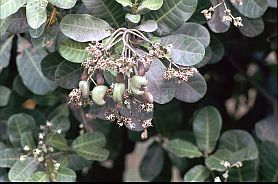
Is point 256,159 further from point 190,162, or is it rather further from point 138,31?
point 138,31

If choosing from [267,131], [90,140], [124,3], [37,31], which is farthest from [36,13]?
[267,131]

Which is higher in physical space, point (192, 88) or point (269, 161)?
point (192, 88)

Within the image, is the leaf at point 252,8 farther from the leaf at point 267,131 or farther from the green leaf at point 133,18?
the leaf at point 267,131

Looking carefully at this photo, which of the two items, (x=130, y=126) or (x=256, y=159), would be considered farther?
(x=256, y=159)

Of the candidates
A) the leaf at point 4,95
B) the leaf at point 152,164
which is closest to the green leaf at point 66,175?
the leaf at point 4,95

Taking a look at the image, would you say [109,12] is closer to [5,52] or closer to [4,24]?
[4,24]

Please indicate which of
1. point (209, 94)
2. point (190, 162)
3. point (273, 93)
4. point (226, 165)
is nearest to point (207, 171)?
point (226, 165)

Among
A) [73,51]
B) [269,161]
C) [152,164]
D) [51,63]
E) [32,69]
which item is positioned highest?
[73,51]
